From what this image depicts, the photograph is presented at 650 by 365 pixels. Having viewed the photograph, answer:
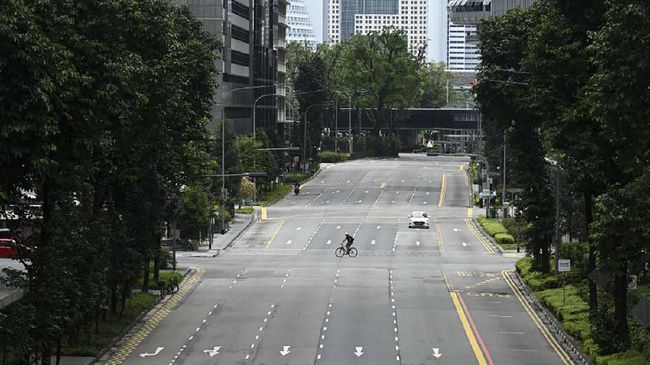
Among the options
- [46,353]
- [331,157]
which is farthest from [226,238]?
[331,157]

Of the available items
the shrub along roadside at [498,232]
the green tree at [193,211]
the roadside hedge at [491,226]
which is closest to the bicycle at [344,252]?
the green tree at [193,211]

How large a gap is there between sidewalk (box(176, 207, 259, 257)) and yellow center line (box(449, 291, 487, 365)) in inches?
1027

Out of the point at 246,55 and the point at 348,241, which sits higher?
the point at 246,55

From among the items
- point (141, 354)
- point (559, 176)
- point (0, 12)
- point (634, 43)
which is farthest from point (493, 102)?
point (0, 12)

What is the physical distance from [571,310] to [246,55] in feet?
338

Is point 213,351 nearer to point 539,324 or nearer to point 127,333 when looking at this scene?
point 127,333

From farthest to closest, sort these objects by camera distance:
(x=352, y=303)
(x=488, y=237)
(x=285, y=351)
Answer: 1. (x=488, y=237)
2. (x=352, y=303)
3. (x=285, y=351)

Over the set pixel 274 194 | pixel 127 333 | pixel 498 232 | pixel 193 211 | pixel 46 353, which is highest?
pixel 193 211

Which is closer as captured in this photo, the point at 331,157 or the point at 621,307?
the point at 621,307

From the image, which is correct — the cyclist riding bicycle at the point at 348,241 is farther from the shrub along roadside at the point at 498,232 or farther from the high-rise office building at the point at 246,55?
the high-rise office building at the point at 246,55

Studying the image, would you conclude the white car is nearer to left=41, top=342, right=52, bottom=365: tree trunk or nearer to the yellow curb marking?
the yellow curb marking

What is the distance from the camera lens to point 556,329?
5538 cm

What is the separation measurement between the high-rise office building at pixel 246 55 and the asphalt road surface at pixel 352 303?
101 feet

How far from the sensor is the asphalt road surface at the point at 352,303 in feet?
161
